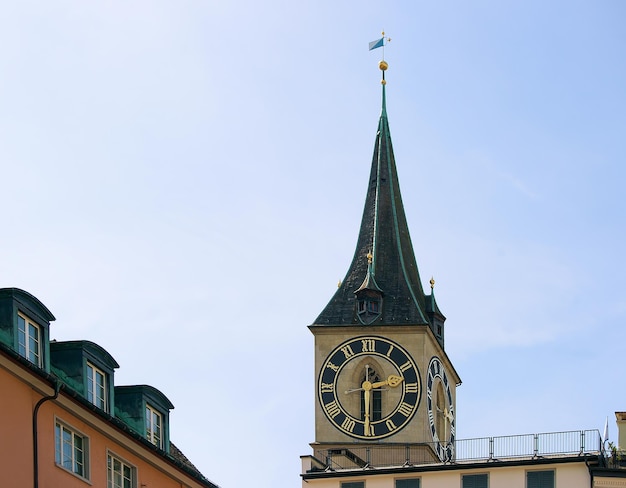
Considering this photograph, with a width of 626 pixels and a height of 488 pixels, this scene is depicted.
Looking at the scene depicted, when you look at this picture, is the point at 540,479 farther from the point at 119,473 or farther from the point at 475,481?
the point at 119,473

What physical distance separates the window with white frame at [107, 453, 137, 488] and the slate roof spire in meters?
50.0

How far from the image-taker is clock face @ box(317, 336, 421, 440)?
290 ft

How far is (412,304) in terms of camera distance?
304 feet

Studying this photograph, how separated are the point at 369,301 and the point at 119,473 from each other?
172ft

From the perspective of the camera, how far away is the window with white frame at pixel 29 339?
37250 millimetres

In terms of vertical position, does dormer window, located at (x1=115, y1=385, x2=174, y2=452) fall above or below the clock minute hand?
below

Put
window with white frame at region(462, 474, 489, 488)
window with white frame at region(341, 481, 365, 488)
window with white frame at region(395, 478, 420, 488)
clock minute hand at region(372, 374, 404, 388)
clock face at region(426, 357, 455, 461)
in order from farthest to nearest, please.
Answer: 1. clock face at region(426, 357, 455, 461)
2. clock minute hand at region(372, 374, 404, 388)
3. window with white frame at region(341, 481, 365, 488)
4. window with white frame at region(395, 478, 420, 488)
5. window with white frame at region(462, 474, 489, 488)

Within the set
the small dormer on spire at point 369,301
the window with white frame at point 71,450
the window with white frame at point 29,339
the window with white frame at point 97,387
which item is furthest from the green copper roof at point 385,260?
the window with white frame at point 29,339

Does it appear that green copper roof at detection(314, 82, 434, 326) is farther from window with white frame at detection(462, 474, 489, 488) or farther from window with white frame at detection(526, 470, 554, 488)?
window with white frame at detection(526, 470, 554, 488)

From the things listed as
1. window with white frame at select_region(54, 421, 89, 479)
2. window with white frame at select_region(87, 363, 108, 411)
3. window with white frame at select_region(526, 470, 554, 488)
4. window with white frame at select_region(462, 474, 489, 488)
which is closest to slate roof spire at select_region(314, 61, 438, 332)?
window with white frame at select_region(462, 474, 489, 488)

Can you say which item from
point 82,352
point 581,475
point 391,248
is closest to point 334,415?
point 391,248

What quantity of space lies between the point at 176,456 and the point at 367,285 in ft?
157

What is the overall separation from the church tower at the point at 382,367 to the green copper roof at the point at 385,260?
0.04 meters

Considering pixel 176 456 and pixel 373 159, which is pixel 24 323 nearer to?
pixel 176 456
